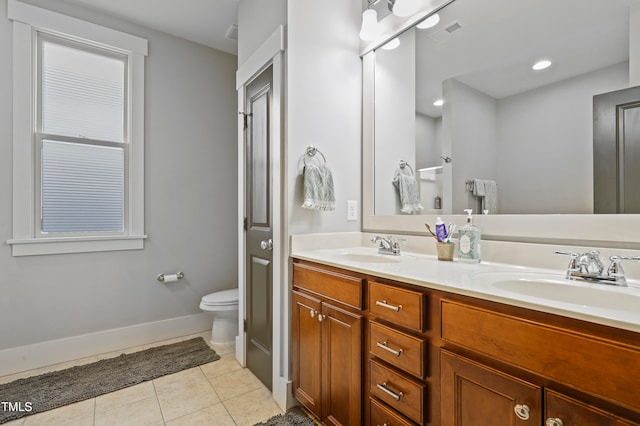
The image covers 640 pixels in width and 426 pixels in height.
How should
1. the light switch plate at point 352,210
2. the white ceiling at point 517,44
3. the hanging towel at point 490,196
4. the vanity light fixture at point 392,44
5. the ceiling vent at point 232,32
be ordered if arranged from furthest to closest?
1. the ceiling vent at point 232,32
2. the light switch plate at point 352,210
3. the vanity light fixture at point 392,44
4. the hanging towel at point 490,196
5. the white ceiling at point 517,44

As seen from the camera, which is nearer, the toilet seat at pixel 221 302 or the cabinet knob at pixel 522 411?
the cabinet knob at pixel 522 411

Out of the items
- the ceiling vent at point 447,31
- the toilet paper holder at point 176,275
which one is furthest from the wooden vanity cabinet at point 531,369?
the toilet paper holder at point 176,275

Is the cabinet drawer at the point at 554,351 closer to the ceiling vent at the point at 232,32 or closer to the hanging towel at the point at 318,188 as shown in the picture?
the hanging towel at the point at 318,188

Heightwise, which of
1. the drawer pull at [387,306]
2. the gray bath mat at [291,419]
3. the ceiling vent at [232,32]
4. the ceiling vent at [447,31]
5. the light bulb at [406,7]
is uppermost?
the ceiling vent at [232,32]

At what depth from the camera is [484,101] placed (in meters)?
1.46

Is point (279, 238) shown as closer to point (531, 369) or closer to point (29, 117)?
point (531, 369)

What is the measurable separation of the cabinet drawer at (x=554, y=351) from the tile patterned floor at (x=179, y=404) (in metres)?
1.32

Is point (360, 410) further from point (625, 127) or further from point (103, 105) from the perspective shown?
point (103, 105)

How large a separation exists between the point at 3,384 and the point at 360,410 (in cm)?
229

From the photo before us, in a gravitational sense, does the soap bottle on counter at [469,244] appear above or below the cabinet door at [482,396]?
above

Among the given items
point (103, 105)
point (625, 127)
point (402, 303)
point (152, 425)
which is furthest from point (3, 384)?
point (625, 127)

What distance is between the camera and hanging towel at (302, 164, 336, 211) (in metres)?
1.69

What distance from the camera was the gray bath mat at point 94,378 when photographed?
174 centimetres

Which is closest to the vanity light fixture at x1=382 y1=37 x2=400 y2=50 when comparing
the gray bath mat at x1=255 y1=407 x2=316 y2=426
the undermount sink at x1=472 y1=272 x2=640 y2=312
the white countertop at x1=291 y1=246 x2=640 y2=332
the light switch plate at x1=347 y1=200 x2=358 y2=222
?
the light switch plate at x1=347 y1=200 x2=358 y2=222
